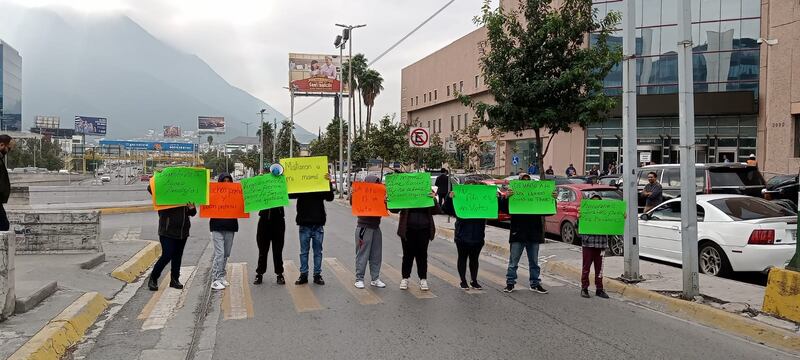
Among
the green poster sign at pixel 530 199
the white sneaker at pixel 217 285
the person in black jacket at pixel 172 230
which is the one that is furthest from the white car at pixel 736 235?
the person in black jacket at pixel 172 230

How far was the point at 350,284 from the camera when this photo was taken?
927 cm

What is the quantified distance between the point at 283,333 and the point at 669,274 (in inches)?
257

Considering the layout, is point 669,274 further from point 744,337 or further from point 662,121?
point 662,121

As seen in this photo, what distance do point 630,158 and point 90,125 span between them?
403 ft

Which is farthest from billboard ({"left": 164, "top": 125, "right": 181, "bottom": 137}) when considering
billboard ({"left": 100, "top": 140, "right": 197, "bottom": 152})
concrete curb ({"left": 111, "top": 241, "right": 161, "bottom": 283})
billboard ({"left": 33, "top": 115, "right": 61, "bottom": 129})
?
concrete curb ({"left": 111, "top": 241, "right": 161, "bottom": 283})

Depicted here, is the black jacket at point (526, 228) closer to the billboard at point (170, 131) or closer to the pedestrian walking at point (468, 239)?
the pedestrian walking at point (468, 239)

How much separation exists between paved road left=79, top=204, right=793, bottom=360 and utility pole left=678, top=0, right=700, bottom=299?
78 centimetres

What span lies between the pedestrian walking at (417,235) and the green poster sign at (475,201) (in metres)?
0.38

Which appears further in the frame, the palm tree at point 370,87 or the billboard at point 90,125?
the billboard at point 90,125

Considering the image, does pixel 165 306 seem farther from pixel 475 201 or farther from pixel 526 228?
pixel 526 228

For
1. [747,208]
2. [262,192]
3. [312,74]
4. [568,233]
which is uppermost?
[312,74]

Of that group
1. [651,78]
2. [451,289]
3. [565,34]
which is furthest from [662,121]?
[451,289]

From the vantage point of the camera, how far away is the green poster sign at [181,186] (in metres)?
8.40

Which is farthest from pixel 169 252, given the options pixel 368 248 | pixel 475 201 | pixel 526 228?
pixel 526 228
